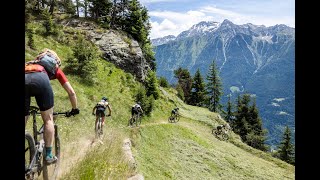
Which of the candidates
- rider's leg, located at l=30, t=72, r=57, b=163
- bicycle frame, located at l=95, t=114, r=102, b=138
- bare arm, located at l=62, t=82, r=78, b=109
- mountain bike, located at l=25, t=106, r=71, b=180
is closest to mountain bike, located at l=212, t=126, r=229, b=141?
bicycle frame, located at l=95, t=114, r=102, b=138

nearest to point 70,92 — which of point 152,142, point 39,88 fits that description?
point 39,88

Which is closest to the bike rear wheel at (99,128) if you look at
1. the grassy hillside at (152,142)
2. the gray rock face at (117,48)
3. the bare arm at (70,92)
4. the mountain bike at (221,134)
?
the grassy hillside at (152,142)

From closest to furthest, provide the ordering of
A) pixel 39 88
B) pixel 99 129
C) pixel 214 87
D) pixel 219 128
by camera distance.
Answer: pixel 39 88 < pixel 99 129 < pixel 219 128 < pixel 214 87

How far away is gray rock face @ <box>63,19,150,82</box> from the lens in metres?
57.0

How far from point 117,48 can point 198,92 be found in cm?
4031

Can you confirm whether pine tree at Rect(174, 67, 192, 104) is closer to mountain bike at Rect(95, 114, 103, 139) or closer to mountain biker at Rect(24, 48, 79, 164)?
mountain bike at Rect(95, 114, 103, 139)

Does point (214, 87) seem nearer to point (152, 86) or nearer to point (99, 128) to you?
point (152, 86)

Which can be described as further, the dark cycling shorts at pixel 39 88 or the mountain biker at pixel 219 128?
the mountain biker at pixel 219 128

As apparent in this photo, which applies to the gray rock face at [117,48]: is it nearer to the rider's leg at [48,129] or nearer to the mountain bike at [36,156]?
the mountain bike at [36,156]

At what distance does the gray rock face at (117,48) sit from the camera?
57.0 m

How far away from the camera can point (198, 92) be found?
93.1 meters

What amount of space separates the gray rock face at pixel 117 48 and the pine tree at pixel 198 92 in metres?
33.9
